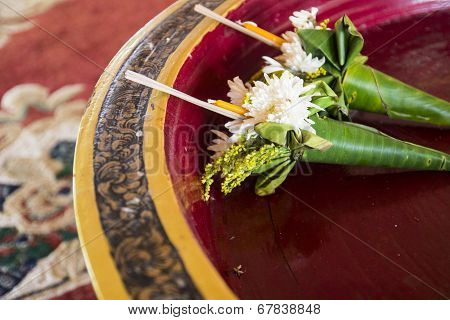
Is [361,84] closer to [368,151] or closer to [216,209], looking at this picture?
[368,151]

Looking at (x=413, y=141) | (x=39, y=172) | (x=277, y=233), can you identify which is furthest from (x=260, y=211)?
(x=39, y=172)

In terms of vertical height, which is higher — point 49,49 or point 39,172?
point 49,49

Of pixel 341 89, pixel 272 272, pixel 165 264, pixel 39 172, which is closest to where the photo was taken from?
pixel 165 264

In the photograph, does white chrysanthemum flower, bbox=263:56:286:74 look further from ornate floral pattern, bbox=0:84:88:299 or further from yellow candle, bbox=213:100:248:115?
ornate floral pattern, bbox=0:84:88:299

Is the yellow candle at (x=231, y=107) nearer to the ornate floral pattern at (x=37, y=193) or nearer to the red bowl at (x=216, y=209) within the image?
the red bowl at (x=216, y=209)

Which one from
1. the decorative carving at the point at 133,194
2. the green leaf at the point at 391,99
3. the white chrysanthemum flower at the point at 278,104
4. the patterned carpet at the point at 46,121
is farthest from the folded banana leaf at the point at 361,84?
the patterned carpet at the point at 46,121

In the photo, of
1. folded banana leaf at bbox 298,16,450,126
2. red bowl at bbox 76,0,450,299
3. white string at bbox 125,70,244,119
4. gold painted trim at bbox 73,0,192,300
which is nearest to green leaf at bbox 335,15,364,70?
folded banana leaf at bbox 298,16,450,126
